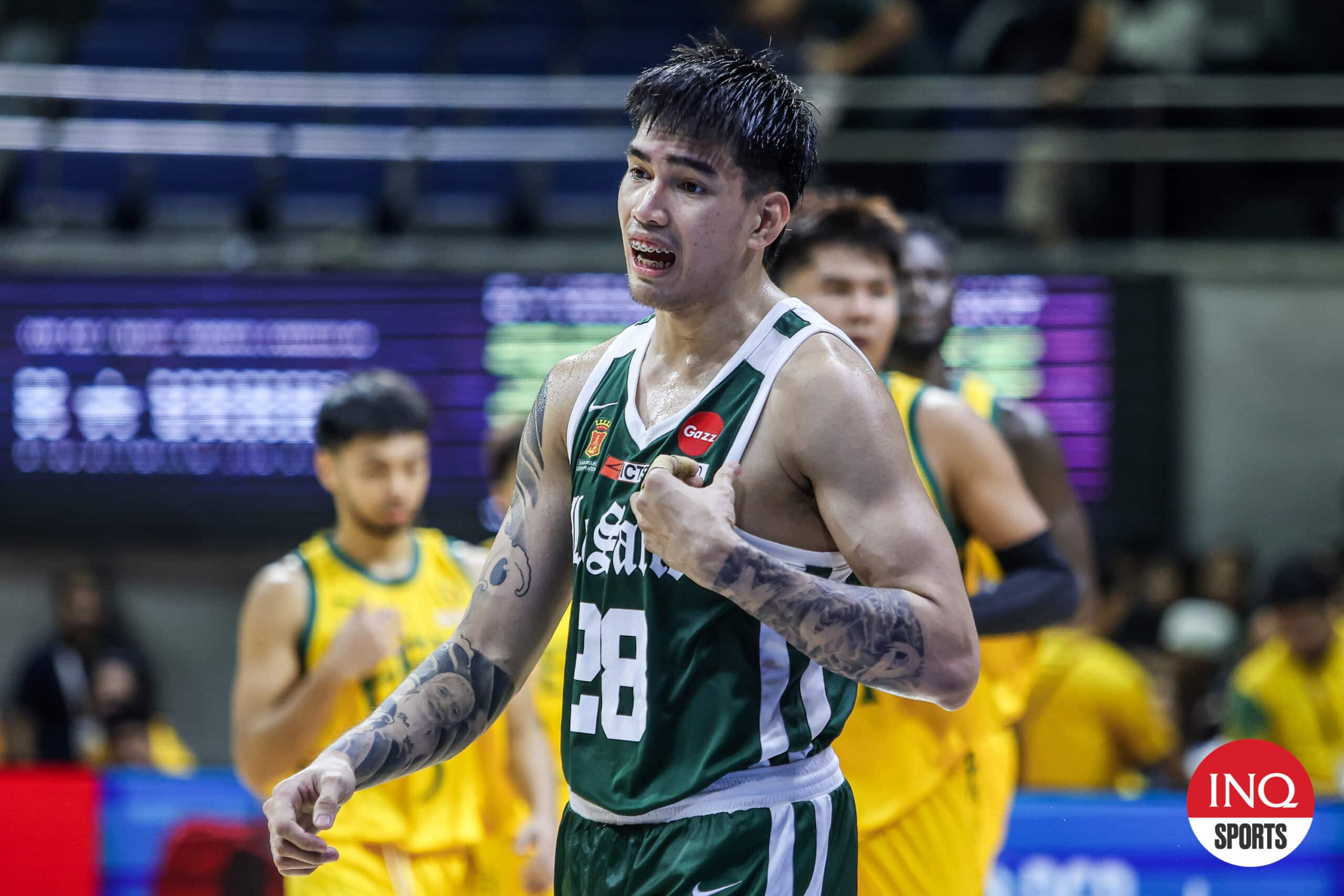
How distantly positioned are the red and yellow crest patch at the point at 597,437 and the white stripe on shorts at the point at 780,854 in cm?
64

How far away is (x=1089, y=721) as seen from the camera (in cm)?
704

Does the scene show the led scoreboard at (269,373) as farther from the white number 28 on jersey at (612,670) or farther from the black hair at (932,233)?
the white number 28 on jersey at (612,670)

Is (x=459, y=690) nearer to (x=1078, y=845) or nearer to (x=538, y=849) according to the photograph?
(x=538, y=849)

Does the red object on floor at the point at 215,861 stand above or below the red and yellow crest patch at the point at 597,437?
below

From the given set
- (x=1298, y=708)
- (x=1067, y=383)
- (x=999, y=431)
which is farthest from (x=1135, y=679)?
(x=999, y=431)

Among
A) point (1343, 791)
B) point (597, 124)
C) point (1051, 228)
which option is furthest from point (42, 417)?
point (1343, 791)

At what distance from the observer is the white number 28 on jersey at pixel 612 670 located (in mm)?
2500

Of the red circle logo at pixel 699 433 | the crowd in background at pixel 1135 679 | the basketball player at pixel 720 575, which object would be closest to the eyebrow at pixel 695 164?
the basketball player at pixel 720 575

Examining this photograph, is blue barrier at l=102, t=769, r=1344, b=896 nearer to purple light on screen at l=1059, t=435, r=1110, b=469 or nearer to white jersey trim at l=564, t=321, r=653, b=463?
purple light on screen at l=1059, t=435, r=1110, b=469

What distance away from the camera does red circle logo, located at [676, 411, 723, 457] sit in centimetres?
249

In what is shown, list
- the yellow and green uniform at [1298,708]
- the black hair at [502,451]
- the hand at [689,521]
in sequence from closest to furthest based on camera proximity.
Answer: the hand at [689,521], the black hair at [502,451], the yellow and green uniform at [1298,708]

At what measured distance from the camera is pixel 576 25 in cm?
1180

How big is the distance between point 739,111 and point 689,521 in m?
0.66

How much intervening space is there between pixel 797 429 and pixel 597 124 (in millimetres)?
8505
